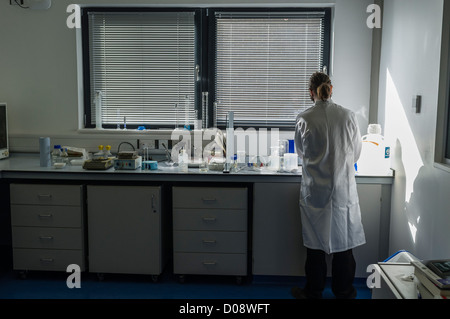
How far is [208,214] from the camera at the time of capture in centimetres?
322

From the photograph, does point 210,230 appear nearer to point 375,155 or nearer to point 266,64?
point 375,155

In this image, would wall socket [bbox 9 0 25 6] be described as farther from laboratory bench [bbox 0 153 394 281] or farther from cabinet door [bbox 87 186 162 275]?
cabinet door [bbox 87 186 162 275]

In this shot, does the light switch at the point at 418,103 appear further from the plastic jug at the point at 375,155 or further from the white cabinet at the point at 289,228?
the white cabinet at the point at 289,228

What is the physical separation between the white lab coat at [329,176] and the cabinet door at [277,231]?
291 mm

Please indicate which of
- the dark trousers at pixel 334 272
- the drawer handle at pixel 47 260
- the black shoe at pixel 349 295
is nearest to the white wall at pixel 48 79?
the drawer handle at pixel 47 260

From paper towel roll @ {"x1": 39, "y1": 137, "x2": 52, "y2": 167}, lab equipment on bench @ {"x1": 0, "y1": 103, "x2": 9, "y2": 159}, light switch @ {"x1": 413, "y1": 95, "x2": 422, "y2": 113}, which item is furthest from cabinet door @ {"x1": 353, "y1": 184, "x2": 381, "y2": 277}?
lab equipment on bench @ {"x1": 0, "y1": 103, "x2": 9, "y2": 159}

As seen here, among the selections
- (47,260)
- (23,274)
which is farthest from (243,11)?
(23,274)

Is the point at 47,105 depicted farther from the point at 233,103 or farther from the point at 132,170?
the point at 233,103

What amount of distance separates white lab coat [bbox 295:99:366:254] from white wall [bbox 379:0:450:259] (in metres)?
0.34

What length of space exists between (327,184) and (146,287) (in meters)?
1.45

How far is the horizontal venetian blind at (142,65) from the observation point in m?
3.88

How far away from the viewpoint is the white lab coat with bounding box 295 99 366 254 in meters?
2.82

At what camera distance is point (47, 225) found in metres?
3.30
